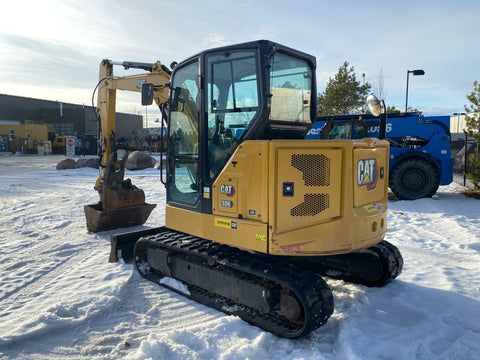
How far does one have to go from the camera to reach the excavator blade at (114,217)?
720cm

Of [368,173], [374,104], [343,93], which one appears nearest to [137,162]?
[343,93]

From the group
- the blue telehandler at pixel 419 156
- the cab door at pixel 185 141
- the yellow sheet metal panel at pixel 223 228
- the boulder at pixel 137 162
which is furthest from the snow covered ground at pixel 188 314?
the boulder at pixel 137 162

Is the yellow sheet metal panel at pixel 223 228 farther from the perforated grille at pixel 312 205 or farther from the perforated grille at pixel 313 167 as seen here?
the perforated grille at pixel 313 167

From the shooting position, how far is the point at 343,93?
21.2 meters

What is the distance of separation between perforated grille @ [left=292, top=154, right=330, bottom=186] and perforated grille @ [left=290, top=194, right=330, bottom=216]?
0.13 meters

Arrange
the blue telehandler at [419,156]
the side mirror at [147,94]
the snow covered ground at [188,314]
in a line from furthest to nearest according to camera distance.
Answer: the blue telehandler at [419,156] → the side mirror at [147,94] → the snow covered ground at [188,314]

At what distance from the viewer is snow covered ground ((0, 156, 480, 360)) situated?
3262mm

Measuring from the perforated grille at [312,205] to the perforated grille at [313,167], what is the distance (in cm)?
13

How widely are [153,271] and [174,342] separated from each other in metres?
1.93

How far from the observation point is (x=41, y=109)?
53688 mm

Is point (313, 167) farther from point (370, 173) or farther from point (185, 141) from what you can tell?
point (185, 141)

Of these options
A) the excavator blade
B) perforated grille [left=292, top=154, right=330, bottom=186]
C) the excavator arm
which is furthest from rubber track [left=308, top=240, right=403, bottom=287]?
the excavator arm

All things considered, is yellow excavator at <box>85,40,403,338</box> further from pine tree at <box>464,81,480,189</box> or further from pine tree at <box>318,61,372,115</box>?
pine tree at <box>318,61,372,115</box>

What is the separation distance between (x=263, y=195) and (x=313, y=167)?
556mm
